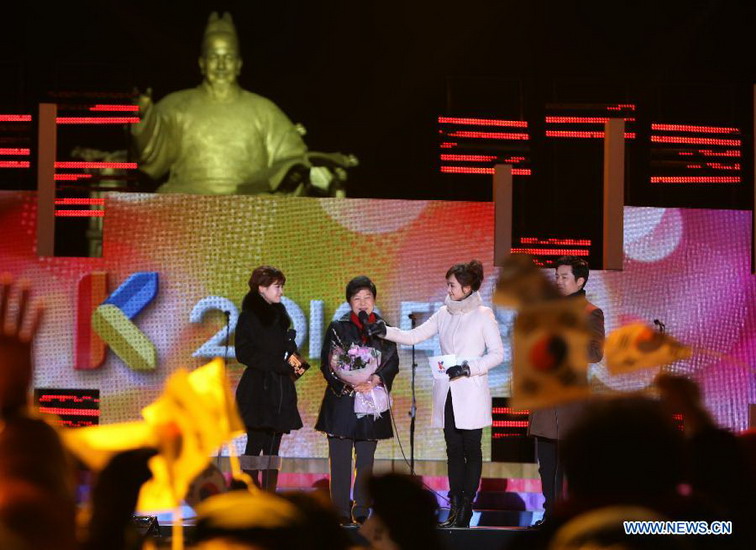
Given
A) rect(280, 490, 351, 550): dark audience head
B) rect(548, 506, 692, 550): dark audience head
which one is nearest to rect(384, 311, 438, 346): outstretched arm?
rect(280, 490, 351, 550): dark audience head

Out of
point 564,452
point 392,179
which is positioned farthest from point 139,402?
point 564,452

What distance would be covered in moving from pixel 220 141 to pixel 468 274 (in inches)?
124

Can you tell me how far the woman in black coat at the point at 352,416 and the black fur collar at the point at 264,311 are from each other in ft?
1.10

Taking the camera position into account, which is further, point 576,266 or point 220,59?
point 220,59

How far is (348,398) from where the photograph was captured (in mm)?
7168

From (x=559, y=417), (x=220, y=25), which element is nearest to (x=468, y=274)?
(x=559, y=417)

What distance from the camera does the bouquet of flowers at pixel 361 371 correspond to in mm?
7156

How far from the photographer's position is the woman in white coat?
702cm

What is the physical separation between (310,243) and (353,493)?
192cm

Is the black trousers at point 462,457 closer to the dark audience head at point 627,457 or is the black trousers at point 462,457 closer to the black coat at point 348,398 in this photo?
the black coat at point 348,398

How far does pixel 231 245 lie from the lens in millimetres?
8391

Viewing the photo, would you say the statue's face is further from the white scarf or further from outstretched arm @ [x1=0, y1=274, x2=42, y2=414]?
outstretched arm @ [x1=0, y1=274, x2=42, y2=414]

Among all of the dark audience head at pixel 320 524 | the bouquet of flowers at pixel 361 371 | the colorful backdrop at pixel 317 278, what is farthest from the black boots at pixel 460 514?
the dark audience head at pixel 320 524

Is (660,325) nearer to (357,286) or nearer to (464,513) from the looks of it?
(464,513)
